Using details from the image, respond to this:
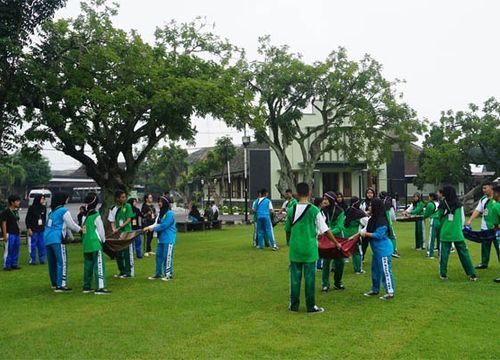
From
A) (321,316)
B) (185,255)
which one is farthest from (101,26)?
(321,316)

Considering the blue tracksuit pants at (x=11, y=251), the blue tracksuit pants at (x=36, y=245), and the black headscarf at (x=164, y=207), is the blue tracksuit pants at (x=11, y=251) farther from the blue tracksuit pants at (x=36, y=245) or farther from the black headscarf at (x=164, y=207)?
the black headscarf at (x=164, y=207)

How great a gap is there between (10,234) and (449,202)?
32.3 feet

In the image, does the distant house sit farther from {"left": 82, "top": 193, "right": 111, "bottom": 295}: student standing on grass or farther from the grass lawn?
{"left": 82, "top": 193, "right": 111, "bottom": 295}: student standing on grass

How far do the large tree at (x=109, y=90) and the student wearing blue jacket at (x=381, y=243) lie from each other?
993 cm

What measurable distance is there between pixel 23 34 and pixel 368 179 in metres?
33.5

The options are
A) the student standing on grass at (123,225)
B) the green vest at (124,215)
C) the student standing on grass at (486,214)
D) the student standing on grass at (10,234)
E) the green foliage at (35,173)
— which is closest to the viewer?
the student standing on grass at (486,214)

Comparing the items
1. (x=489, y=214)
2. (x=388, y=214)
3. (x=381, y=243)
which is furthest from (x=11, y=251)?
(x=489, y=214)

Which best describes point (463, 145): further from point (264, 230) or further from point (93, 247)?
point (93, 247)

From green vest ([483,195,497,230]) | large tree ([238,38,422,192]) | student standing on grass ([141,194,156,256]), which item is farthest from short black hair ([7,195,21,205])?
large tree ([238,38,422,192])

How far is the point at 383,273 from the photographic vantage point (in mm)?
8703

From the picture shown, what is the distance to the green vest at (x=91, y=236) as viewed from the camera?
9.43 metres

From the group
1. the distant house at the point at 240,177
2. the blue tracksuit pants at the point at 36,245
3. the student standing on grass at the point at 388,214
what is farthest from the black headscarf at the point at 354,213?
the distant house at the point at 240,177

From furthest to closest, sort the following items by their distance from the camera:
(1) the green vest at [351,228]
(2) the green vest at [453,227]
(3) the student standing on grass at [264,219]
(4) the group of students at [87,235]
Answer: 1. (3) the student standing on grass at [264,219]
2. (1) the green vest at [351,228]
3. (2) the green vest at [453,227]
4. (4) the group of students at [87,235]

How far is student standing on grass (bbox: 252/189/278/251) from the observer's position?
643 inches
